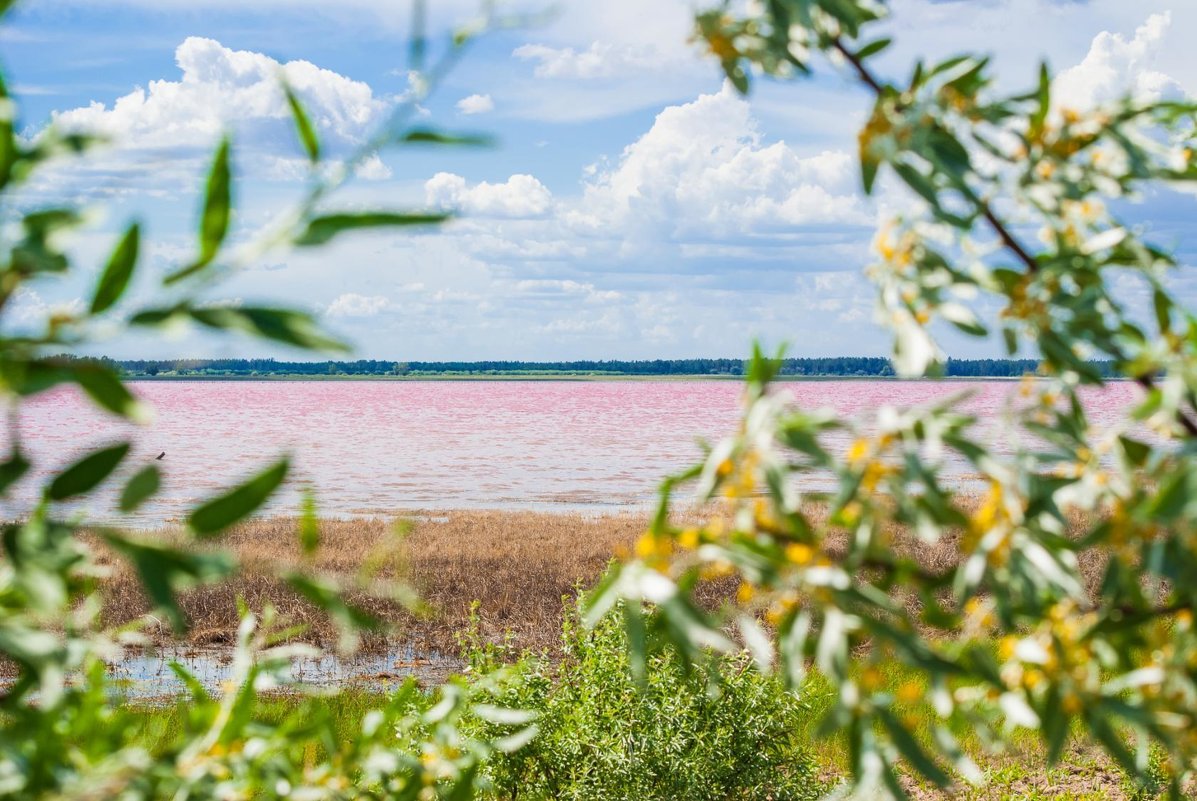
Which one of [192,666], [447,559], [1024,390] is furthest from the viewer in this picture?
[447,559]

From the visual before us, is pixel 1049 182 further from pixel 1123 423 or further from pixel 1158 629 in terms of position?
pixel 1158 629

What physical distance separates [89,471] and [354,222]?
0.34 meters

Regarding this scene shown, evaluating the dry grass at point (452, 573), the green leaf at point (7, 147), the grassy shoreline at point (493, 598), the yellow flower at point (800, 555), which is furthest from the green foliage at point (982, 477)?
the dry grass at point (452, 573)

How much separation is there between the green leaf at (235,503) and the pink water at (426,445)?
5 cm

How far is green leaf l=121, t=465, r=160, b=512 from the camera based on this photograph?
3.19 ft

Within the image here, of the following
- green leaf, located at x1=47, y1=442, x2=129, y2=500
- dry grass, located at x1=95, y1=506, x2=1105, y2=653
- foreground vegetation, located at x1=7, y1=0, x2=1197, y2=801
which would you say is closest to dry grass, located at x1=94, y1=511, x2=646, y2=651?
dry grass, located at x1=95, y1=506, x2=1105, y2=653

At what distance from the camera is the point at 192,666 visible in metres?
13.7

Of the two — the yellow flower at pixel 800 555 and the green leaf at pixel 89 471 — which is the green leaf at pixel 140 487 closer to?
the green leaf at pixel 89 471

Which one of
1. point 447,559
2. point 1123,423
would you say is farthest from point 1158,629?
point 447,559

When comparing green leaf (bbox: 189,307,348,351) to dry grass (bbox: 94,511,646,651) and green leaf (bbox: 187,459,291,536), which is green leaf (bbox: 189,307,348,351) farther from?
dry grass (bbox: 94,511,646,651)

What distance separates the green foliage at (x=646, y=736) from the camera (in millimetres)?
5898

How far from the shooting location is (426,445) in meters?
60.9

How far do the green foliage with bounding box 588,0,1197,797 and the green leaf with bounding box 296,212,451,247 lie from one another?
361 mm

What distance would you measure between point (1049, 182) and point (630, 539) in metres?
20.0
